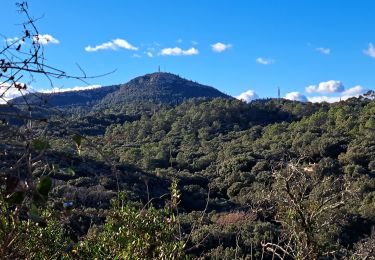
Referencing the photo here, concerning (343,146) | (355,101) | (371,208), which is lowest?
(371,208)

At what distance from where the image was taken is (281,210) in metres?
3.09

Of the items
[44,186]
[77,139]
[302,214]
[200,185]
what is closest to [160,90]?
[200,185]

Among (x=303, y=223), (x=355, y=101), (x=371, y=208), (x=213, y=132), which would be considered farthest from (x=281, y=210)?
(x=355, y=101)

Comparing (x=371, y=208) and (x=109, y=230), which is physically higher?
(x=109, y=230)

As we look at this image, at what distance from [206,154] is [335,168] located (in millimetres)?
12315

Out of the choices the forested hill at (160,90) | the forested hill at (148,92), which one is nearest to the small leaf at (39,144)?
the forested hill at (148,92)

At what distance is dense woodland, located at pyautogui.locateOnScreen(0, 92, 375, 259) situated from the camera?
1598 millimetres

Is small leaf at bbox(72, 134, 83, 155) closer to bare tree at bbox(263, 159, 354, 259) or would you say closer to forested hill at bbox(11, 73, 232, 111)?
bare tree at bbox(263, 159, 354, 259)

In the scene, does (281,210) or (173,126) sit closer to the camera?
(281,210)

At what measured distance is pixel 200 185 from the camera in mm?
29391

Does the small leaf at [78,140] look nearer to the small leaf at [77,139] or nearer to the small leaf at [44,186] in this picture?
the small leaf at [77,139]

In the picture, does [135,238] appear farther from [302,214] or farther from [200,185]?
[200,185]

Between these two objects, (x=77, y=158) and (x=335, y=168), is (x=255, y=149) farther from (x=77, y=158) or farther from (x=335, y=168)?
(x=77, y=158)

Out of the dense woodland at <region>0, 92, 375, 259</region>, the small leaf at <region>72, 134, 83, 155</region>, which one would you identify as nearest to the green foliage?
the dense woodland at <region>0, 92, 375, 259</region>
